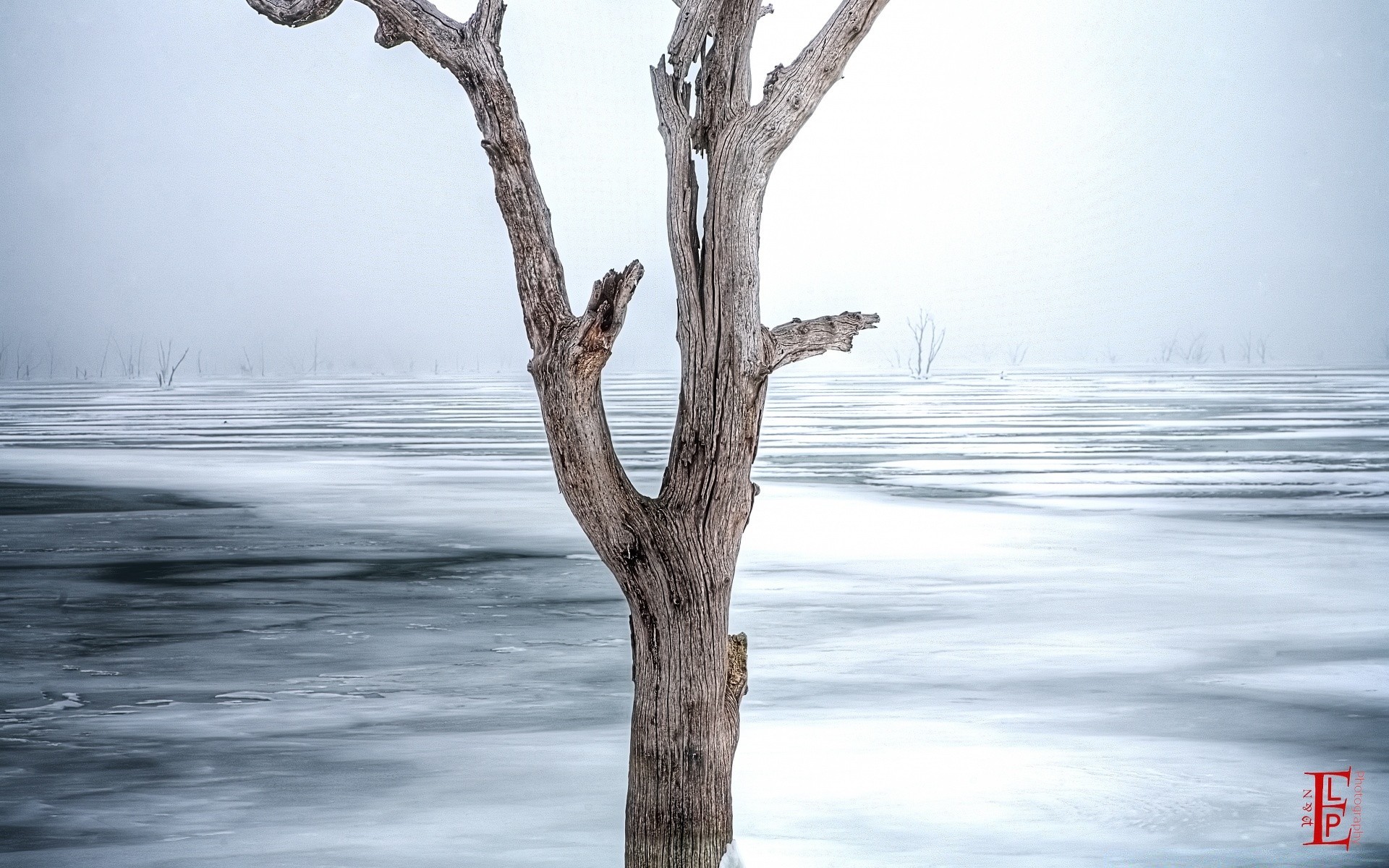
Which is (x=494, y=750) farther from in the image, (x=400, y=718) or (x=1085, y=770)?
(x=1085, y=770)

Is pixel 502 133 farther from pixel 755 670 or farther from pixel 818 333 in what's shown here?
pixel 755 670

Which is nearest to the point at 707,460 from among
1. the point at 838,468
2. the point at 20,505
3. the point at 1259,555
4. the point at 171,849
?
the point at 171,849

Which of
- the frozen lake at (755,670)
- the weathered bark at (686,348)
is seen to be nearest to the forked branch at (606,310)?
the weathered bark at (686,348)

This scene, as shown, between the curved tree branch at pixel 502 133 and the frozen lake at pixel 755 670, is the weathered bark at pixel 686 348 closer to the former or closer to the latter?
the curved tree branch at pixel 502 133

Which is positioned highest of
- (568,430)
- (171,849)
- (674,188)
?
(674,188)

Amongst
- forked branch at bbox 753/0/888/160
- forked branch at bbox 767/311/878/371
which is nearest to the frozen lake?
forked branch at bbox 767/311/878/371

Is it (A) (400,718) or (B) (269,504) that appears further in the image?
(B) (269,504)

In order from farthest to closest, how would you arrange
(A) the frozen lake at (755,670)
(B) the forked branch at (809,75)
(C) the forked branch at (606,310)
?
1. (A) the frozen lake at (755,670)
2. (B) the forked branch at (809,75)
3. (C) the forked branch at (606,310)

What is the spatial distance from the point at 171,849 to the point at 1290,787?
3.80 m

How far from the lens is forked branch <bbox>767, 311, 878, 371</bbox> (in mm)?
3217

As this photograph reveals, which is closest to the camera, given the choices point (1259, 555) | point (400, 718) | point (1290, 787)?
point (1290, 787)

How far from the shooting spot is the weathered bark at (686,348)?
3096 millimetres

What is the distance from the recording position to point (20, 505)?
13.0m

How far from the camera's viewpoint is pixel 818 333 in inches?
128
